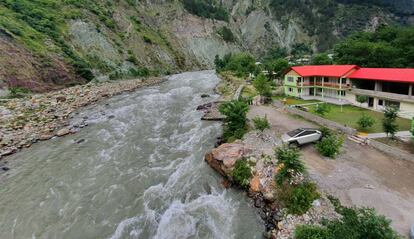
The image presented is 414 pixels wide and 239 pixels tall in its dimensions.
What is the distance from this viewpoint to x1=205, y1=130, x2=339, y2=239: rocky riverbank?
13891 mm

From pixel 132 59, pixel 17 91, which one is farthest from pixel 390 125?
pixel 132 59

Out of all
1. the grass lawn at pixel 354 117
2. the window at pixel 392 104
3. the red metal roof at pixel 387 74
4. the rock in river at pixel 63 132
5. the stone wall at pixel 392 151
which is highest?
the red metal roof at pixel 387 74

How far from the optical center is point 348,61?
5591cm

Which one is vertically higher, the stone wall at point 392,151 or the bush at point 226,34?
the bush at point 226,34

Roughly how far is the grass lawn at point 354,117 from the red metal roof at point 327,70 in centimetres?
525

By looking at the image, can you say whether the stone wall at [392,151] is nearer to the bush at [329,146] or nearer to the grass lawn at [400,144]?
the grass lawn at [400,144]

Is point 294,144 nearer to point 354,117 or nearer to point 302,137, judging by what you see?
point 302,137

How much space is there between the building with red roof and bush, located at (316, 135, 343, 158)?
1477 centimetres

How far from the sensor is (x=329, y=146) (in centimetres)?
2036

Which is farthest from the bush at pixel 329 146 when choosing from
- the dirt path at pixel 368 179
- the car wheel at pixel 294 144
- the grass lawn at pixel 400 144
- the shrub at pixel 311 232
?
the shrub at pixel 311 232

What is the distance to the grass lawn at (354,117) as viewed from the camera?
2616 centimetres

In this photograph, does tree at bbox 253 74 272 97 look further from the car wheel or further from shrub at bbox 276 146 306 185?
shrub at bbox 276 146 306 185

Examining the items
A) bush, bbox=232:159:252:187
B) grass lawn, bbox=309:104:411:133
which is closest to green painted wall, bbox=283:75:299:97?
grass lawn, bbox=309:104:411:133

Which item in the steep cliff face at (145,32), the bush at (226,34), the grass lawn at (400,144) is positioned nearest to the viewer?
the grass lawn at (400,144)
